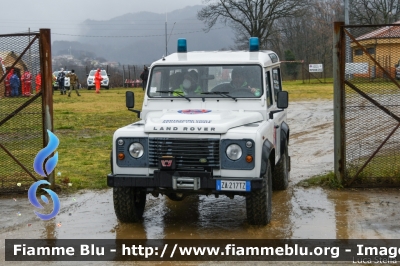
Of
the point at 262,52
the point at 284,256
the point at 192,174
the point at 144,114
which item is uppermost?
the point at 262,52

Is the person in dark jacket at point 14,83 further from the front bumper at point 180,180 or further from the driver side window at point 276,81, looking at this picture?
the driver side window at point 276,81

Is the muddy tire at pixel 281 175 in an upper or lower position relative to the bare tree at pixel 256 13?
lower

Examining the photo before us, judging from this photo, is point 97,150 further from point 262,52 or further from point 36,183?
point 262,52

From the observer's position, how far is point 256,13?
6631 centimetres

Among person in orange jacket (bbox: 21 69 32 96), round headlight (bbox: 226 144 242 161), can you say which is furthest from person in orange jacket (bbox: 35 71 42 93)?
round headlight (bbox: 226 144 242 161)

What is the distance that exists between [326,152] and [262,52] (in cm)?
518

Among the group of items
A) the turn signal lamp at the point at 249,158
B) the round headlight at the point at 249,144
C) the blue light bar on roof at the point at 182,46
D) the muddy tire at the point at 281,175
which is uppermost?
the blue light bar on roof at the point at 182,46

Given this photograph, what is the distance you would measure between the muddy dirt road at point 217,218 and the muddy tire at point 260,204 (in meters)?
0.12

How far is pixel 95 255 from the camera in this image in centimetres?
727

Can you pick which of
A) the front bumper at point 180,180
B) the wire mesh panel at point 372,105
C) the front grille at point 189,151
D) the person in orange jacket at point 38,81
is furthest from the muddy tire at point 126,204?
the wire mesh panel at point 372,105

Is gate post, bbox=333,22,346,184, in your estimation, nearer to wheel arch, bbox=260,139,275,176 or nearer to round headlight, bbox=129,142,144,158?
wheel arch, bbox=260,139,275,176

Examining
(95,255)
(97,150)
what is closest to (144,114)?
(95,255)

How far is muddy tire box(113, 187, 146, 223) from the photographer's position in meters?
8.27

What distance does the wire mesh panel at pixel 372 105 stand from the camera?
1012 centimetres
